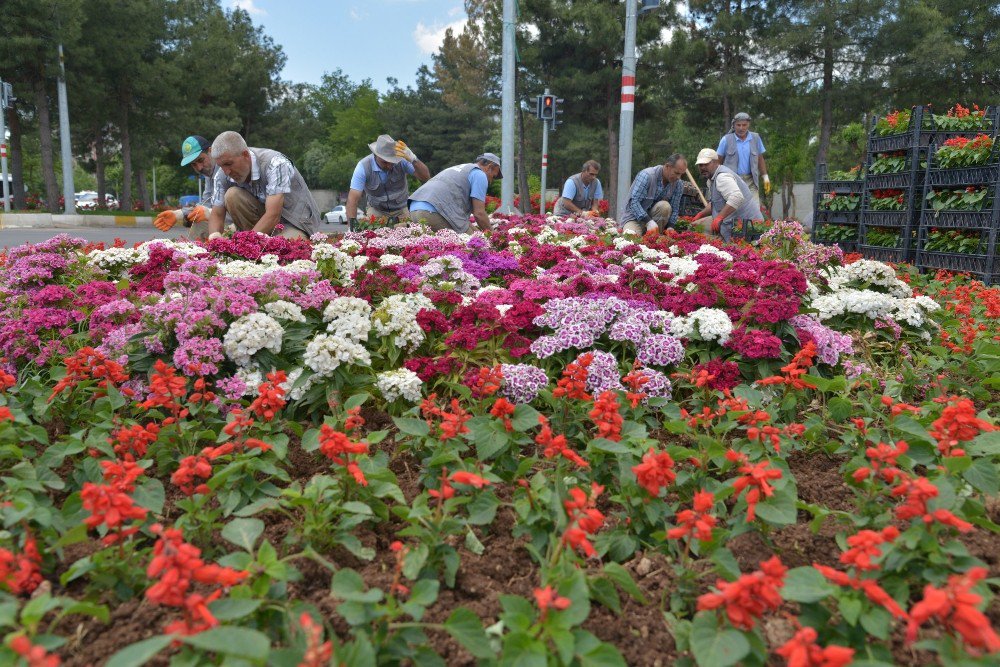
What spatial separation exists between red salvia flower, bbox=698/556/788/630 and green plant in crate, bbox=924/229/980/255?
6929mm

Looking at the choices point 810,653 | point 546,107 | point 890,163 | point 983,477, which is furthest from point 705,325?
point 546,107

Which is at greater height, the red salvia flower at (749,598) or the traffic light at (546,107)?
the traffic light at (546,107)

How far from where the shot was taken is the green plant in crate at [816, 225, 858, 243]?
8727 millimetres

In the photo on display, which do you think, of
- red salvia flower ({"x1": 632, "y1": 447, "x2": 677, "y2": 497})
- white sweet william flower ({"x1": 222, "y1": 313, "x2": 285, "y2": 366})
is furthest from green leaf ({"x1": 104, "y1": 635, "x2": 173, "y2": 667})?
white sweet william flower ({"x1": 222, "y1": 313, "x2": 285, "y2": 366})

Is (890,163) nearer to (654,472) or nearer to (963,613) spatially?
(654,472)

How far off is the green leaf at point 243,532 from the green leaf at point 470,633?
517 mm

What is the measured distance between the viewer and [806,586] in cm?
139

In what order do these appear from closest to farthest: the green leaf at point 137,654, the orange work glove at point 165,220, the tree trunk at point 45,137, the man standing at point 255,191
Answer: the green leaf at point 137,654 → the orange work glove at point 165,220 → the man standing at point 255,191 → the tree trunk at point 45,137

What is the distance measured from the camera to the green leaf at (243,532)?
1.57 meters

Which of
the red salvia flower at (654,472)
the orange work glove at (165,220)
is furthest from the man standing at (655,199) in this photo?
the red salvia flower at (654,472)

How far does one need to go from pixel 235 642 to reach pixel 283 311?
203 cm

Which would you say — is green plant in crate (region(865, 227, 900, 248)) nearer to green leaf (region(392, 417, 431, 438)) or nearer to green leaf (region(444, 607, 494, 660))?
green leaf (region(392, 417, 431, 438))

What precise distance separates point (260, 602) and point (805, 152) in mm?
39040

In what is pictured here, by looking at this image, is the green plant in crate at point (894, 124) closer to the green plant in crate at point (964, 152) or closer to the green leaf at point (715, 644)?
the green plant in crate at point (964, 152)
